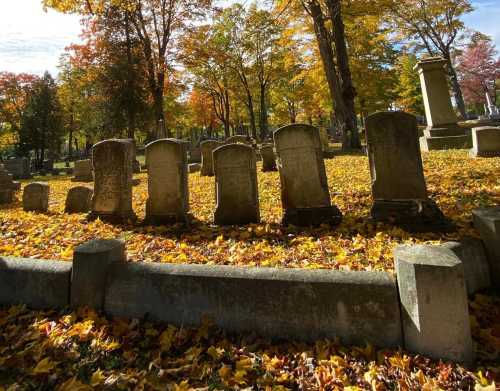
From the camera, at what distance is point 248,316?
253 centimetres

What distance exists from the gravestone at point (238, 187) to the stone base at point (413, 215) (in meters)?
2.07

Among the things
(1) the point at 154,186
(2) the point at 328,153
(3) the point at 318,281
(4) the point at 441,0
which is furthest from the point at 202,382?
(4) the point at 441,0

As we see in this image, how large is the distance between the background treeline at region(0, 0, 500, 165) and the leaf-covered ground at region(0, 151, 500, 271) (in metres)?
7.58

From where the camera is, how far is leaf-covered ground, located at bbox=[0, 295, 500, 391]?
2.02m

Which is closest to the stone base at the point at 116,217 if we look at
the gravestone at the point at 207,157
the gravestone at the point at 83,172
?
the gravestone at the point at 207,157

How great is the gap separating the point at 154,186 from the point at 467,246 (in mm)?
4957

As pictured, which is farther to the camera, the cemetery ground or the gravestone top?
the gravestone top

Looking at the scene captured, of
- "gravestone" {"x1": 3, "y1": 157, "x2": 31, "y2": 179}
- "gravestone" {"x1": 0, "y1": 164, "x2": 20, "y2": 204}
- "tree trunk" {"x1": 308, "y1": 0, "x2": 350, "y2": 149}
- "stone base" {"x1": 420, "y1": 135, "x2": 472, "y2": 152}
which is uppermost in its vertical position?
"tree trunk" {"x1": 308, "y1": 0, "x2": 350, "y2": 149}

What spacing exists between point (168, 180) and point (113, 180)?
128 cm

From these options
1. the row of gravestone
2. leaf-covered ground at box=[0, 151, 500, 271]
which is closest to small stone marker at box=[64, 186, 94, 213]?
leaf-covered ground at box=[0, 151, 500, 271]

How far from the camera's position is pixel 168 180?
234 inches

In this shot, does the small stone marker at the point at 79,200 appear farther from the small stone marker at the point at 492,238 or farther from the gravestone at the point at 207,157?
the small stone marker at the point at 492,238

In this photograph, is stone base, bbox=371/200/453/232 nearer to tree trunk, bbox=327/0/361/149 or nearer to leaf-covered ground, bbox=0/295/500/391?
leaf-covered ground, bbox=0/295/500/391

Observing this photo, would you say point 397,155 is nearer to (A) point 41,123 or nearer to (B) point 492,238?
(B) point 492,238
